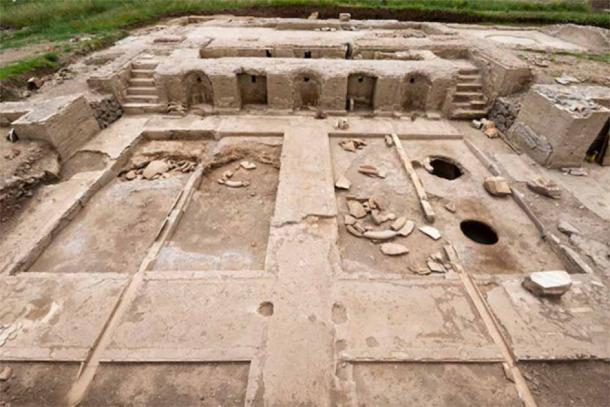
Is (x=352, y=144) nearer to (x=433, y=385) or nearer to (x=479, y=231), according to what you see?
(x=479, y=231)

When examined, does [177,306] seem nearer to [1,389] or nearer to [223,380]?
[223,380]

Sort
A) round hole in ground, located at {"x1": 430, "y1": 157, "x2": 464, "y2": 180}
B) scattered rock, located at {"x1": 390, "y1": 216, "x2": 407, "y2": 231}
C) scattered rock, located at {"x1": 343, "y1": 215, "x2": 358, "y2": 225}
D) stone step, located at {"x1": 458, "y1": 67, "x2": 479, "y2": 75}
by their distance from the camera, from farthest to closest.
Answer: stone step, located at {"x1": 458, "y1": 67, "x2": 479, "y2": 75} → round hole in ground, located at {"x1": 430, "y1": 157, "x2": 464, "y2": 180} → scattered rock, located at {"x1": 343, "y1": 215, "x2": 358, "y2": 225} → scattered rock, located at {"x1": 390, "y1": 216, "x2": 407, "y2": 231}

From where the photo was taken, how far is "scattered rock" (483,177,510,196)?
18.5 ft

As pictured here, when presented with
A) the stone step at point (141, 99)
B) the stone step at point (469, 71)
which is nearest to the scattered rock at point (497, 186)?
the stone step at point (469, 71)

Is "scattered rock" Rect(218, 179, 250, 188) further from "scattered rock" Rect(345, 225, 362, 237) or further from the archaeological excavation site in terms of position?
"scattered rock" Rect(345, 225, 362, 237)

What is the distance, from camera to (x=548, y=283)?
370 cm

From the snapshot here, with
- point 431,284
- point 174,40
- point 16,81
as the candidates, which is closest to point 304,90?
point 174,40

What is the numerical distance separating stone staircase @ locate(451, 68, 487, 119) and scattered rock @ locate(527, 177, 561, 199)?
9.29 ft

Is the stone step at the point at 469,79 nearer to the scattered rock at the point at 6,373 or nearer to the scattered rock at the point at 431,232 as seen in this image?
the scattered rock at the point at 431,232

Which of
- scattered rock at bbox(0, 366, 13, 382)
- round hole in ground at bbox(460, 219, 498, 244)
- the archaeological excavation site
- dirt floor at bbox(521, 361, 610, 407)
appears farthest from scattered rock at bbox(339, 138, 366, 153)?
scattered rock at bbox(0, 366, 13, 382)

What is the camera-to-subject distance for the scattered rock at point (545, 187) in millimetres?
5457

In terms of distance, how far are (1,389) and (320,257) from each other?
339cm

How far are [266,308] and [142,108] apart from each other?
6.59m

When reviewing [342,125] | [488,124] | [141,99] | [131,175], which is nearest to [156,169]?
[131,175]
